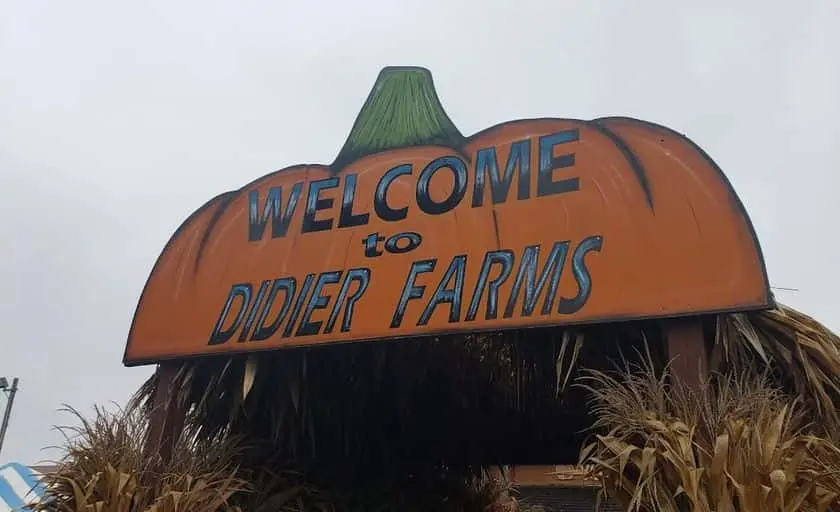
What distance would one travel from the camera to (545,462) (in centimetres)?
816

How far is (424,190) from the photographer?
5.23 metres

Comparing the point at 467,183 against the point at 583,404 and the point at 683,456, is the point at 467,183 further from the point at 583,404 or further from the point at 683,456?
the point at 583,404

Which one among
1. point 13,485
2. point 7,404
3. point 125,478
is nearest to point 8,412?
point 7,404

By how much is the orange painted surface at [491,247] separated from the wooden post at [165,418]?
0.52 ft

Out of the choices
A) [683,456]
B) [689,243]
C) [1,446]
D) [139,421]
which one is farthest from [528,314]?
[1,446]

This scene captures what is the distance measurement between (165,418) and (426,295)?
2.03m

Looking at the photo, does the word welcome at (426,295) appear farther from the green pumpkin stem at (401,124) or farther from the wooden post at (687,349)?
the green pumpkin stem at (401,124)

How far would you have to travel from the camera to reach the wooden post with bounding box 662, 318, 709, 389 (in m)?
4.05

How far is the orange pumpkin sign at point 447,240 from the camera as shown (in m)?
4.29

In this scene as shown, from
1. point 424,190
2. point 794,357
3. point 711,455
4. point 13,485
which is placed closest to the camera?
point 711,455

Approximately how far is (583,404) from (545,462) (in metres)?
1.55

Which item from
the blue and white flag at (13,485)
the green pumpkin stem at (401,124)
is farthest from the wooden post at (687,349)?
the blue and white flag at (13,485)

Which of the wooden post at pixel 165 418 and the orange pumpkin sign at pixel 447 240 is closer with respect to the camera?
the orange pumpkin sign at pixel 447 240

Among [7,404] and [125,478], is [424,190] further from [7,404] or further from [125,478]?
[7,404]
